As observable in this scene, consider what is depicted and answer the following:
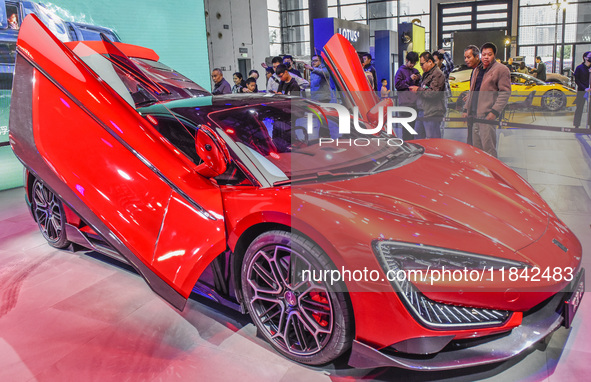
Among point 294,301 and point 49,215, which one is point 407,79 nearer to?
point 49,215

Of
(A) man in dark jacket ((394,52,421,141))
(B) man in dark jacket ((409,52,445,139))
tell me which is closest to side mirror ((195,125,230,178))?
(B) man in dark jacket ((409,52,445,139))

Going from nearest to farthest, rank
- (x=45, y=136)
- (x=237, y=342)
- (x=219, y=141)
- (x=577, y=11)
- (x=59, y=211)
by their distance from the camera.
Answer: (x=219, y=141), (x=237, y=342), (x=45, y=136), (x=59, y=211), (x=577, y=11)

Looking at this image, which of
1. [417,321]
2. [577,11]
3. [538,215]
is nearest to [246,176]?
[417,321]

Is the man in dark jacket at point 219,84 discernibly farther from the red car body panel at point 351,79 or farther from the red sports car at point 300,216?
the red sports car at point 300,216

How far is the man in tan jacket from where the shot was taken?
178 inches

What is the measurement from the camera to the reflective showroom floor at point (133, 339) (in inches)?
76.4

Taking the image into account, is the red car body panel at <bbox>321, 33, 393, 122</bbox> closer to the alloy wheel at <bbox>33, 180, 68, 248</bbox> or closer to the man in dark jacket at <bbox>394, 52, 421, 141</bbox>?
the alloy wheel at <bbox>33, 180, 68, 248</bbox>

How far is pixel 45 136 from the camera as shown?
7.81 ft

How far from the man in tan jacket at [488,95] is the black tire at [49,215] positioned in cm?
414

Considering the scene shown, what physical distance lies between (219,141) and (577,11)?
24.0 meters

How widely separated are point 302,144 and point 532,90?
10.6m

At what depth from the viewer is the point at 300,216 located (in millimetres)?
1787

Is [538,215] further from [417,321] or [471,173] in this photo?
[417,321]

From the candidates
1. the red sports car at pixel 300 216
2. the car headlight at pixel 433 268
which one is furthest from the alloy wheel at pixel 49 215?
the car headlight at pixel 433 268
